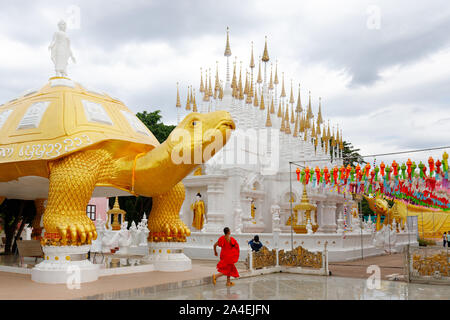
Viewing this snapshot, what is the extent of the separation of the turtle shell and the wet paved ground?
309cm

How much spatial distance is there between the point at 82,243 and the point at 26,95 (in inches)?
154

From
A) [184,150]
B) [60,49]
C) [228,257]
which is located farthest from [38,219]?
[228,257]

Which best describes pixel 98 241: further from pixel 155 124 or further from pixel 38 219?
pixel 155 124

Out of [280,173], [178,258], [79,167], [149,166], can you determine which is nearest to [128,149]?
[149,166]

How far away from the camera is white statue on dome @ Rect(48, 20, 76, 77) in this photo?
31.3 feet

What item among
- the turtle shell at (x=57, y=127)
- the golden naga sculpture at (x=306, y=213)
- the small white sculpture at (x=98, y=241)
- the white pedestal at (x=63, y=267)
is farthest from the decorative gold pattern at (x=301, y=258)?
the small white sculpture at (x=98, y=241)

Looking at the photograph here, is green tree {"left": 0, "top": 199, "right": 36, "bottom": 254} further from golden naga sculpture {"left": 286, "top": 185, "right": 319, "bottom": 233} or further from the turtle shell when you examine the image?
golden naga sculpture {"left": 286, "top": 185, "right": 319, "bottom": 233}

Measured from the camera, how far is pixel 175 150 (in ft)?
26.1

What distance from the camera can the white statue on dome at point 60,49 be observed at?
31.3 ft

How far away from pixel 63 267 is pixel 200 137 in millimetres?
3358

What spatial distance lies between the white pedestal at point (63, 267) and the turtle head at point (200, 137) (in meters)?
2.51

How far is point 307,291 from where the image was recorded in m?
7.50
